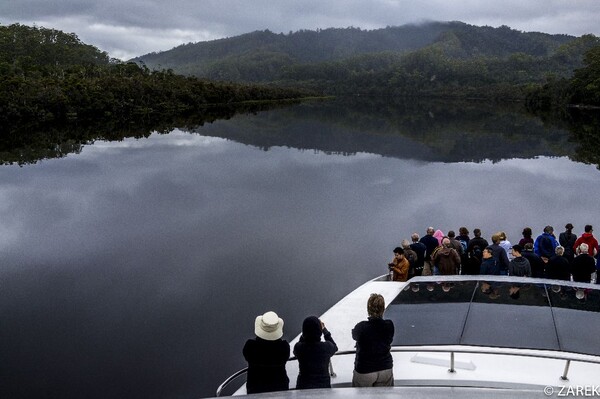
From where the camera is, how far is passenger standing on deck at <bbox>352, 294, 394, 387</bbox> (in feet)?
21.1

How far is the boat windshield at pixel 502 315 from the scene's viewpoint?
267 inches

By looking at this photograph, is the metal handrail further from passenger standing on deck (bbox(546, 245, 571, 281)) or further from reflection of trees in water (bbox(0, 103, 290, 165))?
reflection of trees in water (bbox(0, 103, 290, 165))

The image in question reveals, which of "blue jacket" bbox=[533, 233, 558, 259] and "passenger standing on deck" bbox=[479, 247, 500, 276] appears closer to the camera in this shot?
"passenger standing on deck" bbox=[479, 247, 500, 276]

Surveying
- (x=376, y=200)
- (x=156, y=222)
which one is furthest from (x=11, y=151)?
(x=376, y=200)

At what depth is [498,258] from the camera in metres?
11.7

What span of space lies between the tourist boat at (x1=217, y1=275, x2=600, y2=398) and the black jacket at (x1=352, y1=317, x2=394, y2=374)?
0.34 meters

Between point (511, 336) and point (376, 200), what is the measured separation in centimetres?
2049

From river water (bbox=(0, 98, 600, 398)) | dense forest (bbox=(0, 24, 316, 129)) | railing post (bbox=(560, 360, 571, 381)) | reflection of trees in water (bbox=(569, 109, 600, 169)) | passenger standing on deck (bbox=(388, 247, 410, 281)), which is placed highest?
dense forest (bbox=(0, 24, 316, 129))

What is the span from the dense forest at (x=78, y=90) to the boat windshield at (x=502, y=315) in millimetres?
62547

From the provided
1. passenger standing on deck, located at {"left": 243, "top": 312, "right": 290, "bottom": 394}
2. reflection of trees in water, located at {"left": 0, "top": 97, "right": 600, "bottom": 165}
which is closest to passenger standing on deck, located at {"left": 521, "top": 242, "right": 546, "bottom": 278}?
passenger standing on deck, located at {"left": 243, "top": 312, "right": 290, "bottom": 394}

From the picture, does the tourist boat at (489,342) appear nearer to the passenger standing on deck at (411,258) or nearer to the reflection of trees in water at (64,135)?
the passenger standing on deck at (411,258)

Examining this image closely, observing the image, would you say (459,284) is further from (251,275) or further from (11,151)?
(11,151)

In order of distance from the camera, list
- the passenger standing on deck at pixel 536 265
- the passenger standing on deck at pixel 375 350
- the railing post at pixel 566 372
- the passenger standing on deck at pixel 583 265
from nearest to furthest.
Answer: the railing post at pixel 566 372 < the passenger standing on deck at pixel 375 350 < the passenger standing on deck at pixel 583 265 < the passenger standing on deck at pixel 536 265

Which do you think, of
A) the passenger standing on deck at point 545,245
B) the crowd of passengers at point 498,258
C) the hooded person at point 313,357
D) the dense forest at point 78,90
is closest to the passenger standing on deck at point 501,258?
the crowd of passengers at point 498,258
